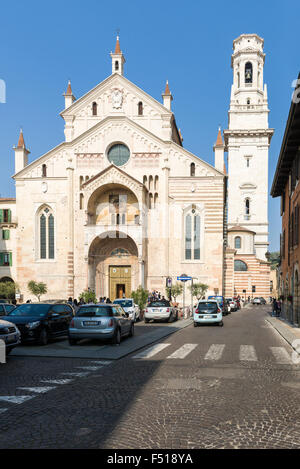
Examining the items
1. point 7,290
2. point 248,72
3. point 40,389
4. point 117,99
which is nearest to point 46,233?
point 7,290

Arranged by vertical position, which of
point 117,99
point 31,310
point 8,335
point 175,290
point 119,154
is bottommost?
point 175,290

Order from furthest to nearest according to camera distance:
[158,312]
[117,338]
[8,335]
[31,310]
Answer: [158,312]
[31,310]
[117,338]
[8,335]

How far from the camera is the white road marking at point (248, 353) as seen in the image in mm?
12055

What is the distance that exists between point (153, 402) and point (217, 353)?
19.8 feet

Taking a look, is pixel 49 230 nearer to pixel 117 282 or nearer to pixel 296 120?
pixel 117 282

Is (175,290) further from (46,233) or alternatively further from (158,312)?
(46,233)

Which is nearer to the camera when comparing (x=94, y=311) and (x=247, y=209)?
(x=94, y=311)

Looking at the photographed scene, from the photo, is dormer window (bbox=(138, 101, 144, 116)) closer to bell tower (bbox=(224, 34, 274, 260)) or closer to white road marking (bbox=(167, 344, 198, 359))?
white road marking (bbox=(167, 344, 198, 359))

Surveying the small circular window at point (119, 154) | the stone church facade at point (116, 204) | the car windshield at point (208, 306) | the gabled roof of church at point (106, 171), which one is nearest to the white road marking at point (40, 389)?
the car windshield at point (208, 306)

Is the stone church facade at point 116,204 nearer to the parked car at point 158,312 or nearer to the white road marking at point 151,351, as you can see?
the parked car at point 158,312

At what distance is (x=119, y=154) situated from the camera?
1593 inches

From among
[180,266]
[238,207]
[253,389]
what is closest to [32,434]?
[253,389]

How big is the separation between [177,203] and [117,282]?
9.47m

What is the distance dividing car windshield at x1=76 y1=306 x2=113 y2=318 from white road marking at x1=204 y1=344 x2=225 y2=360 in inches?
144
